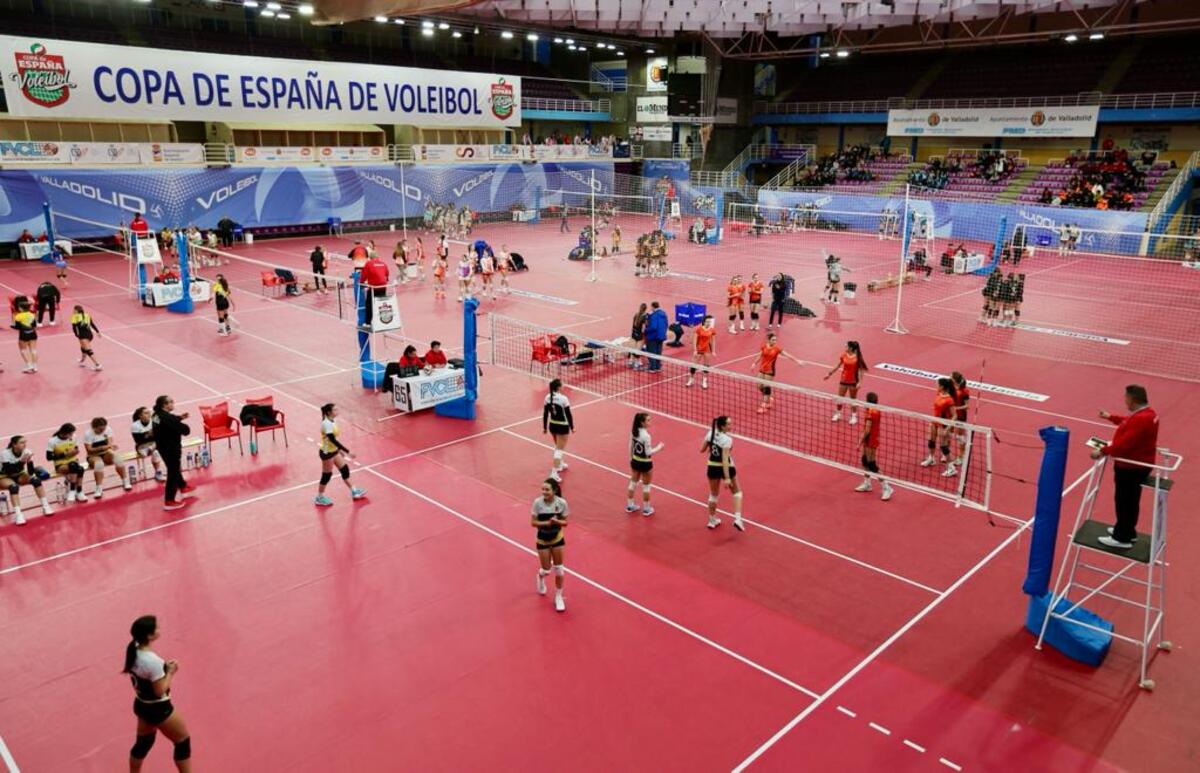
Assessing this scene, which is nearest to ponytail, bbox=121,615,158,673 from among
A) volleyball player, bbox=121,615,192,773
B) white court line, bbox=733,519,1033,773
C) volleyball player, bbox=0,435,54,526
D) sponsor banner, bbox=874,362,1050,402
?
volleyball player, bbox=121,615,192,773

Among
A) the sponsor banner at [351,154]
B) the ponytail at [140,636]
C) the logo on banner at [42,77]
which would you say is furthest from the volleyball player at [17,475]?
the sponsor banner at [351,154]

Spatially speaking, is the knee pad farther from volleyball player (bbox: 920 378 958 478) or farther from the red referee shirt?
volleyball player (bbox: 920 378 958 478)

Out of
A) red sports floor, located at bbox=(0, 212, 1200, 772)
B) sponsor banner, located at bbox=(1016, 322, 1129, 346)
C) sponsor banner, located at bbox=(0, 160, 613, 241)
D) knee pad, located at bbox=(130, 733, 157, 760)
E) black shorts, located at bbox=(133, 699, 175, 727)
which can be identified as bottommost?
red sports floor, located at bbox=(0, 212, 1200, 772)

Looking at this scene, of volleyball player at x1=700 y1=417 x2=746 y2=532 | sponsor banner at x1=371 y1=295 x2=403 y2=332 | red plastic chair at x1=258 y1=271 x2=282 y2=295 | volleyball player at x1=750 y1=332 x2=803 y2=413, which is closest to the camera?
volleyball player at x1=700 y1=417 x2=746 y2=532

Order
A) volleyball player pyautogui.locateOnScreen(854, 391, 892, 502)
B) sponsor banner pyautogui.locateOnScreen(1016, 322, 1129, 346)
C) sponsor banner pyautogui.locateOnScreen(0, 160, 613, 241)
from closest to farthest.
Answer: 1. volleyball player pyautogui.locateOnScreen(854, 391, 892, 502)
2. sponsor banner pyautogui.locateOnScreen(1016, 322, 1129, 346)
3. sponsor banner pyautogui.locateOnScreen(0, 160, 613, 241)

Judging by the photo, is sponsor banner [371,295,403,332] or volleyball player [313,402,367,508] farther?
sponsor banner [371,295,403,332]

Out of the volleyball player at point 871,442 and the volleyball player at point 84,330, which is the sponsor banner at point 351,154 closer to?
the volleyball player at point 84,330

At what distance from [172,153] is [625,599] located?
40523 mm

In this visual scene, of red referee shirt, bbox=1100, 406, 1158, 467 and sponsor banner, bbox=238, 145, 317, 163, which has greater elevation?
sponsor banner, bbox=238, 145, 317, 163

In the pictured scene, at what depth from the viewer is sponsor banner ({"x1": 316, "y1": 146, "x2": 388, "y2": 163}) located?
47.0 meters

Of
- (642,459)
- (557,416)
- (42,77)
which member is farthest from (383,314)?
(42,77)

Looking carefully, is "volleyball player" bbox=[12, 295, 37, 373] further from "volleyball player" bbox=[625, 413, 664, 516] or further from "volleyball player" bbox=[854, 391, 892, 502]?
"volleyball player" bbox=[854, 391, 892, 502]

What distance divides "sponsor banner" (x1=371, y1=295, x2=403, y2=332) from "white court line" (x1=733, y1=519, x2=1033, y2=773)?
1174 cm

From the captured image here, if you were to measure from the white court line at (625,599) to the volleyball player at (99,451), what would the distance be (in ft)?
13.6
